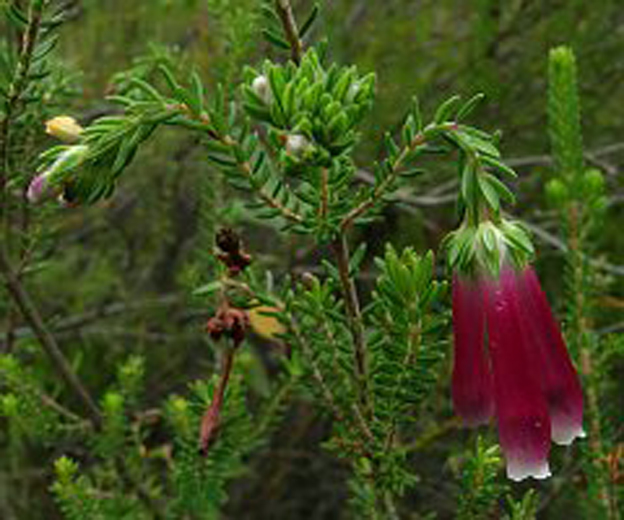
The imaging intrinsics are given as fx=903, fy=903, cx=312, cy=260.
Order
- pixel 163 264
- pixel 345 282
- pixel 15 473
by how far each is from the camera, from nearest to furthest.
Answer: pixel 345 282, pixel 15 473, pixel 163 264

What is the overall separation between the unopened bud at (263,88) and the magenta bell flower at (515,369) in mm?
264

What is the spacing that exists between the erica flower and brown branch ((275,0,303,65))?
0.26 m

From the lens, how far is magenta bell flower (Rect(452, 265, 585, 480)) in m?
0.87

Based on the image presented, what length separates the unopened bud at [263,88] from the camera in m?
0.89

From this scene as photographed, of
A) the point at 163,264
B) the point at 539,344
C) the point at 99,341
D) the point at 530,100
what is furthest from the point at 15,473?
the point at 530,100

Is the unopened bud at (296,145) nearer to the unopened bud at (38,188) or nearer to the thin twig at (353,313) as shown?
the thin twig at (353,313)

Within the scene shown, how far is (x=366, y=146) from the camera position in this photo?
2.60 meters

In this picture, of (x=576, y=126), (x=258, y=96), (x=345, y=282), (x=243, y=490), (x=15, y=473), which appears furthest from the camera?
(x=243, y=490)

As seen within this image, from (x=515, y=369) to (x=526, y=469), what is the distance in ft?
0.32

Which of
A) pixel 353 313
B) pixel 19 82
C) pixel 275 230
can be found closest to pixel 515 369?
pixel 353 313

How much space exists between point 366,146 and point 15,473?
128cm

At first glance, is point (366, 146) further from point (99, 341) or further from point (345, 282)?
point (345, 282)

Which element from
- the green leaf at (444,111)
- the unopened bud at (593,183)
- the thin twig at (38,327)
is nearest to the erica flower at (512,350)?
the green leaf at (444,111)

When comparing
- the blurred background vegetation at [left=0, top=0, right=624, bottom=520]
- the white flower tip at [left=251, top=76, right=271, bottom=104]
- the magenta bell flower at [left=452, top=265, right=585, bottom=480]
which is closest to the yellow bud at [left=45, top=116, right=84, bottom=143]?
the white flower tip at [left=251, top=76, right=271, bottom=104]
